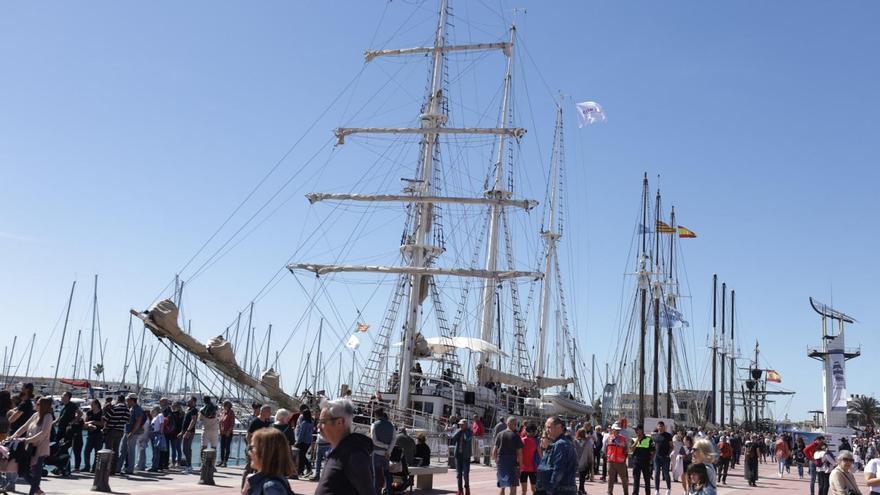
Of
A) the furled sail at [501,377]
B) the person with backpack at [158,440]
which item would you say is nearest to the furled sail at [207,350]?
the person with backpack at [158,440]

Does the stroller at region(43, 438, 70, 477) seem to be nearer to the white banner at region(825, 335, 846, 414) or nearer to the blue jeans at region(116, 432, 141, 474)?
the blue jeans at region(116, 432, 141, 474)

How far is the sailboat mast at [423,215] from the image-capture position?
32.7m

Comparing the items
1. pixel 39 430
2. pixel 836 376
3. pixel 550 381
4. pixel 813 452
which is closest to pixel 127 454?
pixel 39 430

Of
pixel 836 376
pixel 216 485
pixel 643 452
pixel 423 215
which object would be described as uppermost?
pixel 423 215

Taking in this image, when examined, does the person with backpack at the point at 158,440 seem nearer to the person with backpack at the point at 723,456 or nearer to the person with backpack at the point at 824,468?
the person with backpack at the point at 723,456

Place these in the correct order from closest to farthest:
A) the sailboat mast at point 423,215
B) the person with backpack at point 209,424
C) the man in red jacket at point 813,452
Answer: the person with backpack at point 209,424 < the man in red jacket at point 813,452 < the sailboat mast at point 423,215

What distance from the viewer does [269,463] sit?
504cm

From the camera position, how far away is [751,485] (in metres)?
25.1

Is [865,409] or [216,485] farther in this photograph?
[865,409]

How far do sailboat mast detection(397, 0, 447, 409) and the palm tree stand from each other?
299 ft

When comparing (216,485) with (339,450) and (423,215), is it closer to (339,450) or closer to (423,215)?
(339,450)

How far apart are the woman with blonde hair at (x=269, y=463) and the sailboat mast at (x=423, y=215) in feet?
88.2

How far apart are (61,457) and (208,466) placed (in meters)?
2.66

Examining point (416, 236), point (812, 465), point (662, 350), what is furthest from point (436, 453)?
point (662, 350)
